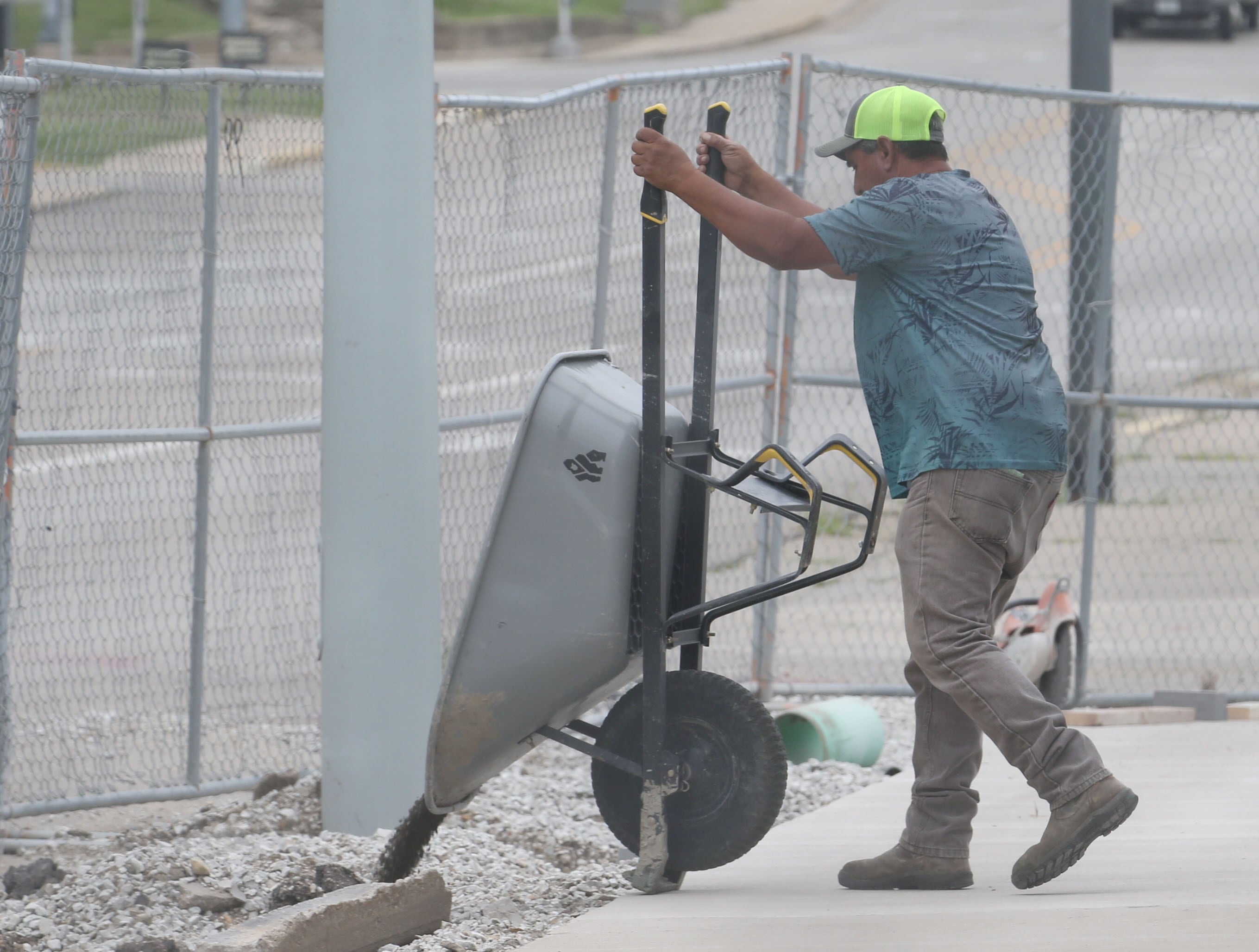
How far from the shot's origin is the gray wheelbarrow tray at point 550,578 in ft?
12.3

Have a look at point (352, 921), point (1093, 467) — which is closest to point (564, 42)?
point (1093, 467)

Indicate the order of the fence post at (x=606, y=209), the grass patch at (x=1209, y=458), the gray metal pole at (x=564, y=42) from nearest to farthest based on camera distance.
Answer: the fence post at (x=606, y=209), the grass patch at (x=1209, y=458), the gray metal pole at (x=564, y=42)

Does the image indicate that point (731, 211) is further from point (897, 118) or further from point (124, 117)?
point (124, 117)

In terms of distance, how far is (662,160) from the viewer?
3.60 metres

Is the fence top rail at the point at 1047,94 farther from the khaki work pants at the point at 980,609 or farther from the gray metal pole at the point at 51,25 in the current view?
the gray metal pole at the point at 51,25

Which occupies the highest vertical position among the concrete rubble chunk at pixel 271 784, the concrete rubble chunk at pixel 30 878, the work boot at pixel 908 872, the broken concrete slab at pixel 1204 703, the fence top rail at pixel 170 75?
the fence top rail at pixel 170 75

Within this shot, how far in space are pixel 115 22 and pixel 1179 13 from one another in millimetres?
18320

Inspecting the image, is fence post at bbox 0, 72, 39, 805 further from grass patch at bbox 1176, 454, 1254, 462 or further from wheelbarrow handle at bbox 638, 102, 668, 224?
grass patch at bbox 1176, 454, 1254, 462

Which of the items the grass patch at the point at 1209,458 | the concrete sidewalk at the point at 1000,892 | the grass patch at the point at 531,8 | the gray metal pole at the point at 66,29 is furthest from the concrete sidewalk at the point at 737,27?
the concrete sidewalk at the point at 1000,892

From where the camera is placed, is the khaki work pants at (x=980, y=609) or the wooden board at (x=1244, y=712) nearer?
the khaki work pants at (x=980, y=609)

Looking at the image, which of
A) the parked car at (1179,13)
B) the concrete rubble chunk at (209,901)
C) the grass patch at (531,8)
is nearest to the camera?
the concrete rubble chunk at (209,901)

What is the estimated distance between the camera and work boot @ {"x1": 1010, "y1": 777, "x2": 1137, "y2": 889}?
3.63 metres

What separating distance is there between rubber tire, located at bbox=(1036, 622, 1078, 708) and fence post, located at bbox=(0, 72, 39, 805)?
11.6ft

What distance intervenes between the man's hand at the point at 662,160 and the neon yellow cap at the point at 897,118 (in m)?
0.35
